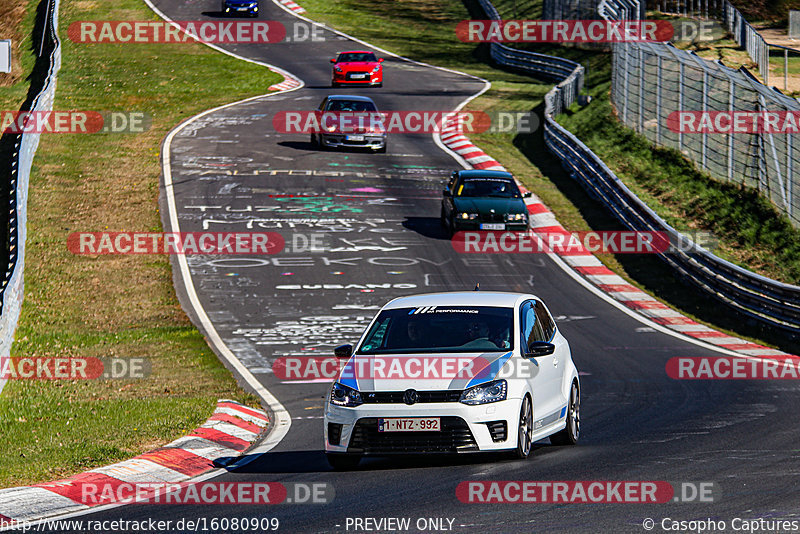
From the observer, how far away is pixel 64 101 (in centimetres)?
4475

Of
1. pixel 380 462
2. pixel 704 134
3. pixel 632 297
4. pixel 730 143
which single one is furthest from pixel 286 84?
pixel 380 462

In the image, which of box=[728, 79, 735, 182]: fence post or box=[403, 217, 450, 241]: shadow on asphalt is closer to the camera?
box=[728, 79, 735, 182]: fence post

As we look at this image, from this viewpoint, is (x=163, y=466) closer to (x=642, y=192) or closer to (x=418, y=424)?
(x=418, y=424)

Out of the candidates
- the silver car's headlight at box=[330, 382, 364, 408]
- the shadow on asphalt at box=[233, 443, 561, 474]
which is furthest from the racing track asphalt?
the silver car's headlight at box=[330, 382, 364, 408]

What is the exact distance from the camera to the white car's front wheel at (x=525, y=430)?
411 inches

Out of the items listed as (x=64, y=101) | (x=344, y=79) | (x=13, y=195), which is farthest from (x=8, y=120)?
(x=13, y=195)

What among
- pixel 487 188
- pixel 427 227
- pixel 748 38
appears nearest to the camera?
pixel 487 188

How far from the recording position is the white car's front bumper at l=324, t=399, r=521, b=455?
10.2 m

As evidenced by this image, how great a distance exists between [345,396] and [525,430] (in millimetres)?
1638

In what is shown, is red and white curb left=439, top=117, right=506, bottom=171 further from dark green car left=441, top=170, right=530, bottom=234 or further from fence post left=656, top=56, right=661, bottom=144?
dark green car left=441, top=170, right=530, bottom=234

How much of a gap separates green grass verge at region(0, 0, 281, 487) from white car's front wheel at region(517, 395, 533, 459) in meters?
4.12

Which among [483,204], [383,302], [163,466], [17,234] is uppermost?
[163,466]

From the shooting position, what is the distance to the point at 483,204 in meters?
28.0

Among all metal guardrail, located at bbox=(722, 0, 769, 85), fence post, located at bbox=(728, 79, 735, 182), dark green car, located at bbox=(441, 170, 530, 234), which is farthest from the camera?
metal guardrail, located at bbox=(722, 0, 769, 85)
